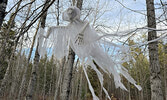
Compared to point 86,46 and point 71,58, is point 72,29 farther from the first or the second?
point 71,58

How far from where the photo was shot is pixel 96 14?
920cm

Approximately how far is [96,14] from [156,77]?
25.8ft

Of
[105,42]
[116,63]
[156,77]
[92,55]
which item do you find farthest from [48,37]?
[156,77]

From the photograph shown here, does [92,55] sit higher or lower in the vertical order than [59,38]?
lower

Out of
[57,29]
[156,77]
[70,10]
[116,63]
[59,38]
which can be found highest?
[70,10]

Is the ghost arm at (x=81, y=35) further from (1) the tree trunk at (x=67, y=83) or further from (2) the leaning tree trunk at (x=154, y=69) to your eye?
(2) the leaning tree trunk at (x=154, y=69)

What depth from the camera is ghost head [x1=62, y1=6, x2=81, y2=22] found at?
4.94ft

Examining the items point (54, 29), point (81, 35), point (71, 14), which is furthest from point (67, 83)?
point (71, 14)

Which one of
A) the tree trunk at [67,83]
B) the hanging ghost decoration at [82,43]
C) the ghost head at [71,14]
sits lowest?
the tree trunk at [67,83]

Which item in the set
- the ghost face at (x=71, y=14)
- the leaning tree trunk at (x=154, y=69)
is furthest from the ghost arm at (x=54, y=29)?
the leaning tree trunk at (x=154, y=69)

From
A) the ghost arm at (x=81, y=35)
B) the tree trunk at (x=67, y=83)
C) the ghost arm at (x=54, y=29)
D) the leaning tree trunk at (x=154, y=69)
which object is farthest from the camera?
the tree trunk at (x=67, y=83)

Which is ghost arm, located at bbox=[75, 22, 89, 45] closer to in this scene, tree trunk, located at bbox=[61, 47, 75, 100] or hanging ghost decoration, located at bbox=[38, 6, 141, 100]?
hanging ghost decoration, located at bbox=[38, 6, 141, 100]

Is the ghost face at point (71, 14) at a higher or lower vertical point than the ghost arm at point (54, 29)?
higher

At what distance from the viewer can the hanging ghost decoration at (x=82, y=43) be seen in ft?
4.95
